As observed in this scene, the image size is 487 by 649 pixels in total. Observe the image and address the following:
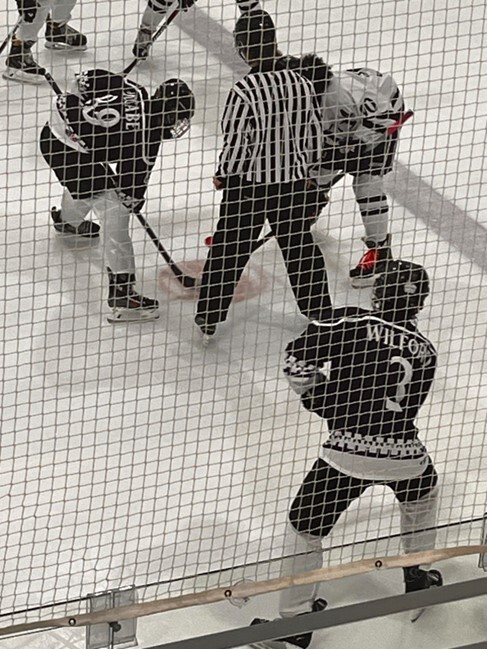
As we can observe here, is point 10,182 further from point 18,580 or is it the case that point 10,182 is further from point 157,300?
point 18,580

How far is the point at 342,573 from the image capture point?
10.3 feet

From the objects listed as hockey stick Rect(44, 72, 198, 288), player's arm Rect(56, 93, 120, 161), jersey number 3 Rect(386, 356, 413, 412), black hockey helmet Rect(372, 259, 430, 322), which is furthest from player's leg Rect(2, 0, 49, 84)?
jersey number 3 Rect(386, 356, 413, 412)

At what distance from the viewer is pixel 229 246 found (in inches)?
153

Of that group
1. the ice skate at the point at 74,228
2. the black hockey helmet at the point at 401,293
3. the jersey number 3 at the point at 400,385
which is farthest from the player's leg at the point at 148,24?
the jersey number 3 at the point at 400,385

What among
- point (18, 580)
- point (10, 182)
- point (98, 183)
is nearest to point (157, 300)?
point (98, 183)

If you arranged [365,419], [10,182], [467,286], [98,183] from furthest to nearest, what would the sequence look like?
1. [10,182]
2. [467,286]
3. [98,183]
4. [365,419]

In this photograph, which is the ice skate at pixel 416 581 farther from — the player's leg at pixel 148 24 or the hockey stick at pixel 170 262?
the player's leg at pixel 148 24

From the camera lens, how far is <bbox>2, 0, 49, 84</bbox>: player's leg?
5062 millimetres

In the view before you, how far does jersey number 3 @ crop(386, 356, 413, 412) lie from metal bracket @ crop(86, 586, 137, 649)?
0.67 m

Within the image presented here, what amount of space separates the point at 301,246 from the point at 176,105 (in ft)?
1.71

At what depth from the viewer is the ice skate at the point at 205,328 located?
4.05 meters

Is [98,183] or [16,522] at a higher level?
[98,183]

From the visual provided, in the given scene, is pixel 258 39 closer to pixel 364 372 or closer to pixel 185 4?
pixel 364 372

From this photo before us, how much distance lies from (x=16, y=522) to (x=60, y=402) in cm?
47
